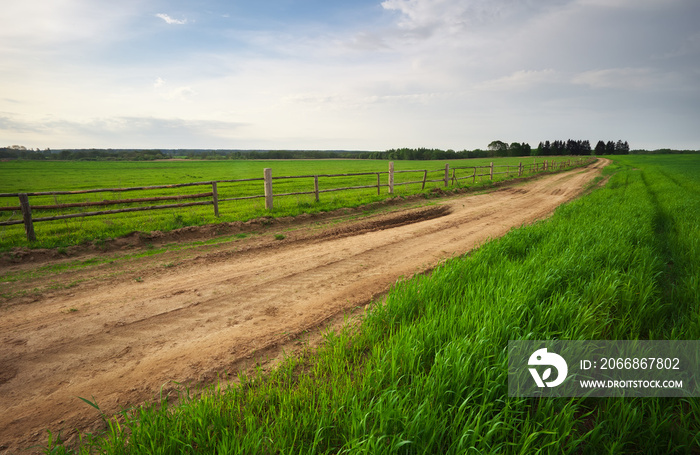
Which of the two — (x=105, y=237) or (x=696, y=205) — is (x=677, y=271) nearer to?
(x=696, y=205)

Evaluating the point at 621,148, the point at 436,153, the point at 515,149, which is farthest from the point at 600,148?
the point at 436,153

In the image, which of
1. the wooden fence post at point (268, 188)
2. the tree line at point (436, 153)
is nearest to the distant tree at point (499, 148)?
the tree line at point (436, 153)

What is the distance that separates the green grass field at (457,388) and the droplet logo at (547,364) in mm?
138

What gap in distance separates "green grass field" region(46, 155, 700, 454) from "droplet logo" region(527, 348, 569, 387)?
0.14 metres

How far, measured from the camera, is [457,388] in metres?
2.22

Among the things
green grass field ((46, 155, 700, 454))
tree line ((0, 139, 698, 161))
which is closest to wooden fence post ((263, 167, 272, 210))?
green grass field ((46, 155, 700, 454))

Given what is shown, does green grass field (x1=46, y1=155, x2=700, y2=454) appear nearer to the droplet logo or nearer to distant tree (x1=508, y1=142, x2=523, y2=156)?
the droplet logo

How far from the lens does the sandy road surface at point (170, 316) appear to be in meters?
3.08

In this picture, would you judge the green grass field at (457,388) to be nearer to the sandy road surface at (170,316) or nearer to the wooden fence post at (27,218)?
the sandy road surface at (170,316)

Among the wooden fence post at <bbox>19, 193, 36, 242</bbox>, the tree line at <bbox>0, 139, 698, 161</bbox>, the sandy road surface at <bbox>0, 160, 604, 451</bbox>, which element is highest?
the tree line at <bbox>0, 139, 698, 161</bbox>

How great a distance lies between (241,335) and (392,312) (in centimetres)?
194

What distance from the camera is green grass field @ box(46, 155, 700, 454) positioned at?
6.33ft

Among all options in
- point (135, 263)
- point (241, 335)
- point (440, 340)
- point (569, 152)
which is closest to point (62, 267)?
point (135, 263)

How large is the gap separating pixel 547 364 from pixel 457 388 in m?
0.86
